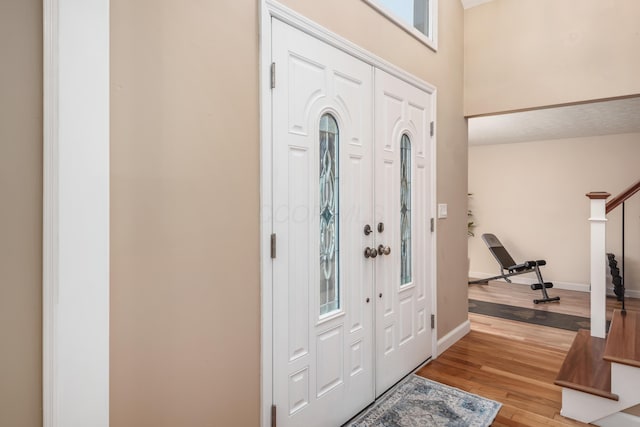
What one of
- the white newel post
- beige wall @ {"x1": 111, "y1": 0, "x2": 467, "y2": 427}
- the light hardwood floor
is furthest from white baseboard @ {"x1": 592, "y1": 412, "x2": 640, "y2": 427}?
beige wall @ {"x1": 111, "y1": 0, "x2": 467, "y2": 427}

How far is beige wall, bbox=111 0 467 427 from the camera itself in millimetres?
1147

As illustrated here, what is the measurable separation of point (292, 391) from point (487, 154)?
602 centimetres

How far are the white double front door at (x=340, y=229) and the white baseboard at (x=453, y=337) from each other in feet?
1.40

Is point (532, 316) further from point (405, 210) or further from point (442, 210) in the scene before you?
point (405, 210)

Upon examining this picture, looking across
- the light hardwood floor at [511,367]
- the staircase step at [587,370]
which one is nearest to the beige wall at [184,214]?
the light hardwood floor at [511,367]

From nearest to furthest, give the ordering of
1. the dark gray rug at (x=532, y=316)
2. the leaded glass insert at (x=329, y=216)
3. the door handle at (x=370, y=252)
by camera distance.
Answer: the leaded glass insert at (x=329, y=216) → the door handle at (x=370, y=252) → the dark gray rug at (x=532, y=316)

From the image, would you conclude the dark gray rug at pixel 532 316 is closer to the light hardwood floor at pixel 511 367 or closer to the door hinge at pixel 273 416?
the light hardwood floor at pixel 511 367

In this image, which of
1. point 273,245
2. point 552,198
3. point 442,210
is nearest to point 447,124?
point 442,210

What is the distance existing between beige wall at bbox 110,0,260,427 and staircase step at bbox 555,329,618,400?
1.89 meters

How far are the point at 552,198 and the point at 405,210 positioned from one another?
456cm

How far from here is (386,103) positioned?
2.32 meters

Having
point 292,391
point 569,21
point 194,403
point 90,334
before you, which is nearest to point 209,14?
point 90,334

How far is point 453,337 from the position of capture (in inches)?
127

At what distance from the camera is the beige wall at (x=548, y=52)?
272 cm
